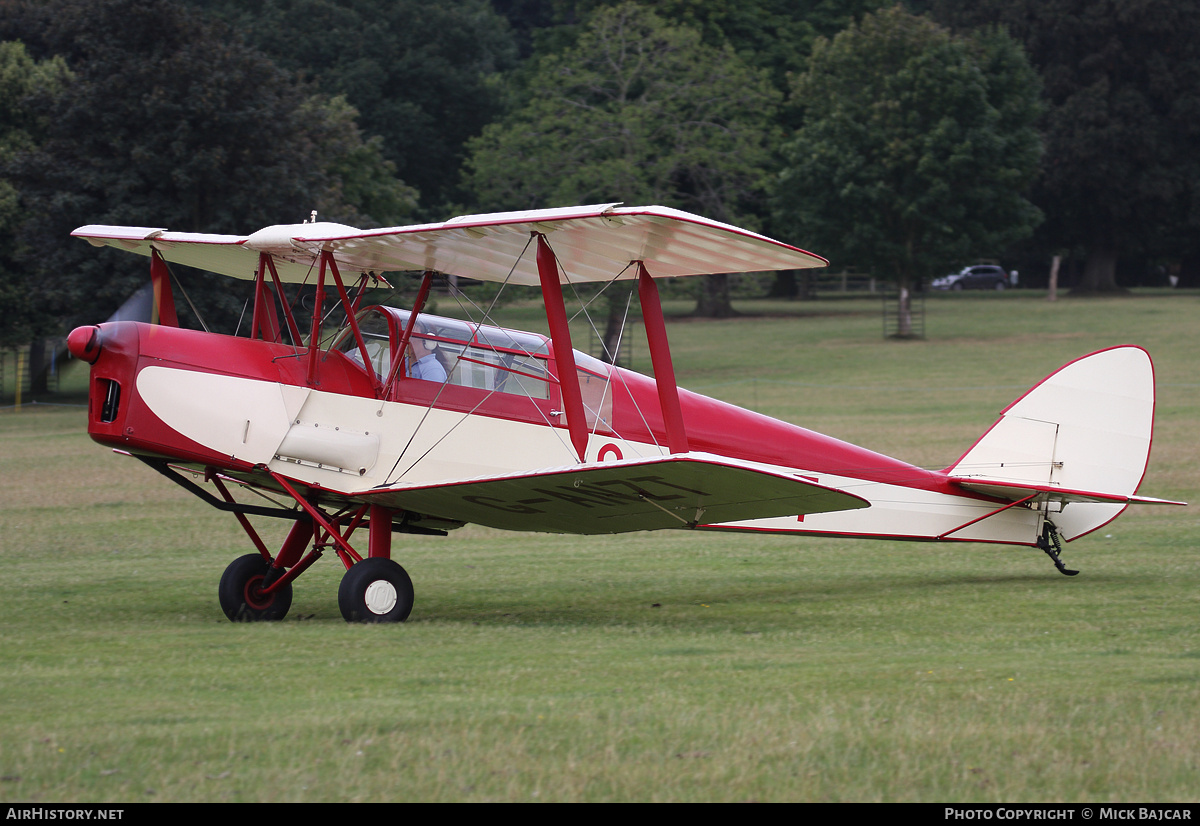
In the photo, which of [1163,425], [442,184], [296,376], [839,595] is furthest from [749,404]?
[442,184]

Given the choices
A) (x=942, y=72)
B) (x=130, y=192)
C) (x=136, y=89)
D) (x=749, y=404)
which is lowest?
(x=749, y=404)

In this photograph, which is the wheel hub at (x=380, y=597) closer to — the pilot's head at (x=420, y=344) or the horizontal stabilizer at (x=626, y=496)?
the horizontal stabilizer at (x=626, y=496)

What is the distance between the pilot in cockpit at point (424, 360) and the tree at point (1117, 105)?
191 feet

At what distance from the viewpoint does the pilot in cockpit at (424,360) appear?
953 cm

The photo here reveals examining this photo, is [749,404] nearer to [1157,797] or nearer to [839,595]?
[839,595]

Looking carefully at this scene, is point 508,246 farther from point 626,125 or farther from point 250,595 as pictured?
point 626,125

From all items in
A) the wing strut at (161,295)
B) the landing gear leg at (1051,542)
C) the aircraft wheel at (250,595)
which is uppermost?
the wing strut at (161,295)

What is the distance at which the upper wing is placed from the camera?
7758mm

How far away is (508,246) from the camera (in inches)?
365

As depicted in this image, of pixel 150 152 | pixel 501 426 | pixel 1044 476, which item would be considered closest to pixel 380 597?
pixel 501 426

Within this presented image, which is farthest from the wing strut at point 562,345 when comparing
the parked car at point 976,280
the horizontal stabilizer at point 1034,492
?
the parked car at point 976,280

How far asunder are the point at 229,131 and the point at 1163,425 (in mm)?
23107

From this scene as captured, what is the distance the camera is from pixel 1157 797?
4910 mm

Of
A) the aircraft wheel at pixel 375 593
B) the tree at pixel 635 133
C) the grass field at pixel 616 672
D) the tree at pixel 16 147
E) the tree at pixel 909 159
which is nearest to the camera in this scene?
the grass field at pixel 616 672
